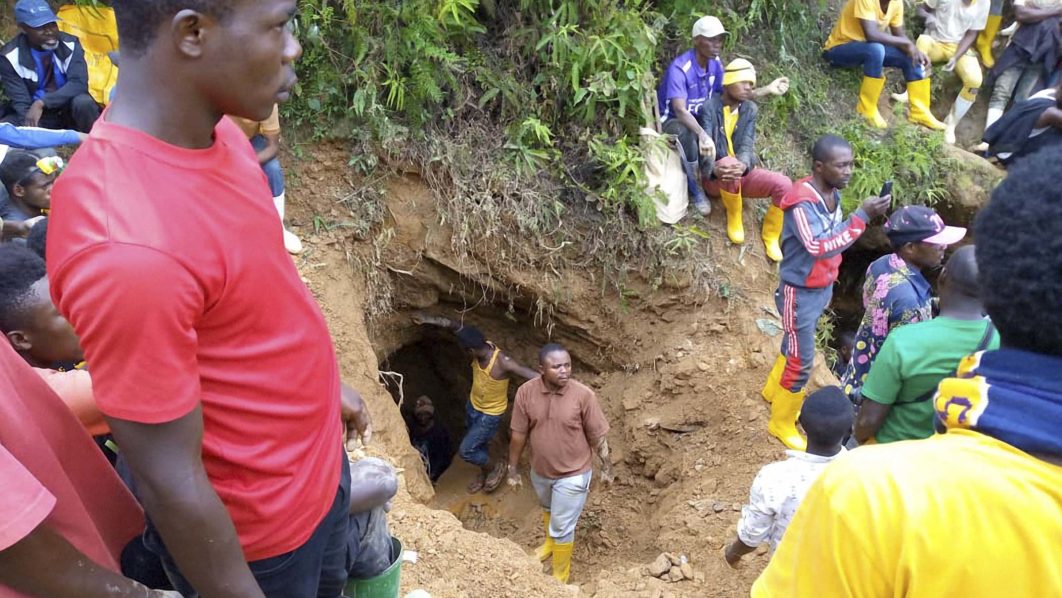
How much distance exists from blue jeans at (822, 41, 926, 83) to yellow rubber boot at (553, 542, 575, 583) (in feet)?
17.8

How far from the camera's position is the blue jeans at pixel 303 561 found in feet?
4.75

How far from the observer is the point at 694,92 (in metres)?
5.75

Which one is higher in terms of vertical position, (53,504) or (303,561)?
(53,504)

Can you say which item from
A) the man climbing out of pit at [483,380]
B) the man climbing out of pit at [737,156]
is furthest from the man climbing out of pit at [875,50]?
the man climbing out of pit at [483,380]

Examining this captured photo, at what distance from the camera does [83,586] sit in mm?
1190

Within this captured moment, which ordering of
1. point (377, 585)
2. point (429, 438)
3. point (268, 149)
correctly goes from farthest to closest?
point (429, 438)
point (268, 149)
point (377, 585)

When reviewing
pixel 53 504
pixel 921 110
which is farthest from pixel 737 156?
pixel 53 504

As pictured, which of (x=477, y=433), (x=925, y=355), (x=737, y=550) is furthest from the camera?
(x=477, y=433)

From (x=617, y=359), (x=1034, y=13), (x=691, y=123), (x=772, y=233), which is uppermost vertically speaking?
(x=1034, y=13)

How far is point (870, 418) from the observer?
3018mm

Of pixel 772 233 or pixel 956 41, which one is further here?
pixel 956 41

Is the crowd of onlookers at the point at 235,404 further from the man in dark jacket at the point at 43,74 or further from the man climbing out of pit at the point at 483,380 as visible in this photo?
the man climbing out of pit at the point at 483,380

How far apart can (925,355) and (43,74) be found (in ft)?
18.0

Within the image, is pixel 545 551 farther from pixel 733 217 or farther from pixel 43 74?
pixel 43 74
